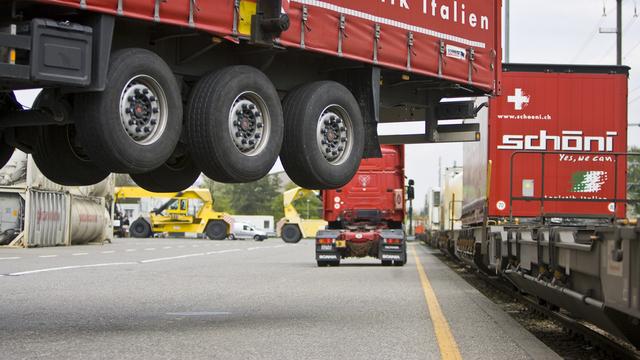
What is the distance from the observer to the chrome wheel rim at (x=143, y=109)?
786 centimetres

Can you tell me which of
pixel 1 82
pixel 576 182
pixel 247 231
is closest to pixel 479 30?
pixel 576 182

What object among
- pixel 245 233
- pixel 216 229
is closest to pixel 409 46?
pixel 216 229

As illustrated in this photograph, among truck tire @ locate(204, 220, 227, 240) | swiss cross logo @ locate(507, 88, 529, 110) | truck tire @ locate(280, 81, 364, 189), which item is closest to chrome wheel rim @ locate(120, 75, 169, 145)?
truck tire @ locate(280, 81, 364, 189)

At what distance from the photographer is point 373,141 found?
10.4 m

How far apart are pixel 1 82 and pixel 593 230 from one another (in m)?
4.69

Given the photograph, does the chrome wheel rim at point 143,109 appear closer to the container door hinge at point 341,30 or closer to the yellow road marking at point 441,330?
the container door hinge at point 341,30

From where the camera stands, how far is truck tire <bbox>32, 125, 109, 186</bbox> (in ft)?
30.1

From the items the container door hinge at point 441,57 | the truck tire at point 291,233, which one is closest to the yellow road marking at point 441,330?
the container door hinge at point 441,57

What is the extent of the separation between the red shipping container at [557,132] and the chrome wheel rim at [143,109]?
297 inches

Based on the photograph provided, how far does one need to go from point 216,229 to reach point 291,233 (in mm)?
5761

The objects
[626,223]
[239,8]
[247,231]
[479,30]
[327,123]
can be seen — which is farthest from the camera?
[247,231]

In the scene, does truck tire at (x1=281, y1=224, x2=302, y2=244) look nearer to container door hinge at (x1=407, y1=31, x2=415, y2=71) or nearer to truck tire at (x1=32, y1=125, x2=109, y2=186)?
container door hinge at (x1=407, y1=31, x2=415, y2=71)

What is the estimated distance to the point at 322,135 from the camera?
9.75 metres

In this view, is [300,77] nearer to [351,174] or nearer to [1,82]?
[351,174]
